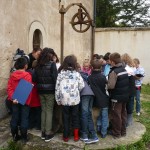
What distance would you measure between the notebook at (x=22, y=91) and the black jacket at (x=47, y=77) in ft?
0.64

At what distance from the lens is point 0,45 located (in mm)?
6078

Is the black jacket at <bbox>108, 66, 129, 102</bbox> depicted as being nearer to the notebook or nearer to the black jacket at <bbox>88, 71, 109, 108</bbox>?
the black jacket at <bbox>88, 71, 109, 108</bbox>

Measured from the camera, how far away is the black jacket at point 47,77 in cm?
452

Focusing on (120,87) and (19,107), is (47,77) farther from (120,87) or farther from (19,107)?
(120,87)

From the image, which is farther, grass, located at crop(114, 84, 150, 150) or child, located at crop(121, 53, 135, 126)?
child, located at crop(121, 53, 135, 126)

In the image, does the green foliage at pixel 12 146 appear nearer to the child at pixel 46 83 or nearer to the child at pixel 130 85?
the child at pixel 46 83

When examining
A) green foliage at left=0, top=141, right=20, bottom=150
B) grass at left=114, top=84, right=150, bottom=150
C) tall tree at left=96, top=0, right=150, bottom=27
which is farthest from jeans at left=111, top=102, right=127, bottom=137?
tall tree at left=96, top=0, right=150, bottom=27

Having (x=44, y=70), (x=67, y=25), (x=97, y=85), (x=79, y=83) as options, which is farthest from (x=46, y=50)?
(x=67, y=25)

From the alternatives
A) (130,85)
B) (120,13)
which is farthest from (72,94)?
(120,13)

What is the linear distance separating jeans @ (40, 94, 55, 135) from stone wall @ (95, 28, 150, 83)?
1000 centimetres

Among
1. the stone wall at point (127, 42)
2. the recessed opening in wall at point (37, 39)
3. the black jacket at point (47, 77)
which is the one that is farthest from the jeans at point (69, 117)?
the stone wall at point (127, 42)

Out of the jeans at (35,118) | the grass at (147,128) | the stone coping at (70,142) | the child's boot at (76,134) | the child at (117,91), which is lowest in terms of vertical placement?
the grass at (147,128)

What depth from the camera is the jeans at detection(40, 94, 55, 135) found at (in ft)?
15.0

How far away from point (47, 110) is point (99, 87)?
3.28ft
